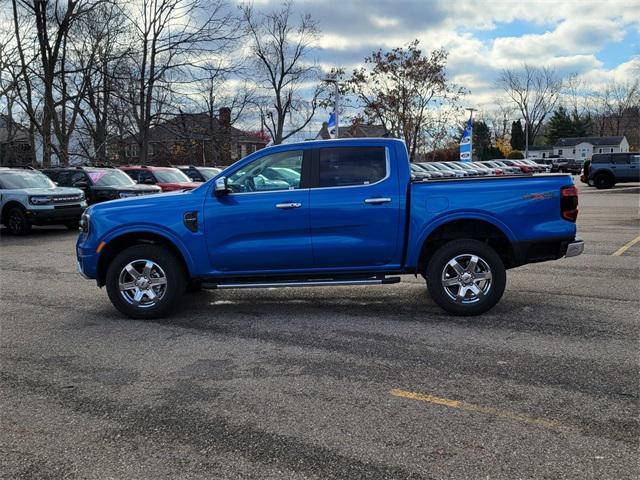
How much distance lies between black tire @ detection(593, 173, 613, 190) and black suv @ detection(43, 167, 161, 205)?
78.9ft

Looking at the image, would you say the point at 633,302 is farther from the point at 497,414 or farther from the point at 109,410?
the point at 109,410

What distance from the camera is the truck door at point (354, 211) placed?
19.8 ft

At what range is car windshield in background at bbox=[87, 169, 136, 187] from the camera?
1742 cm

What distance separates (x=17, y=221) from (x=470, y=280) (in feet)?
43.2

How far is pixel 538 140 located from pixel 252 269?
408ft

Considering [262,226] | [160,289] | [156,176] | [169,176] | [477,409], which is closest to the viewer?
[477,409]

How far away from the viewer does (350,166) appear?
6.20m

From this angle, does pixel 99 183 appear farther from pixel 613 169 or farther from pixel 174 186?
pixel 613 169

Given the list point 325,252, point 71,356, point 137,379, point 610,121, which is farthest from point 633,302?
point 610,121

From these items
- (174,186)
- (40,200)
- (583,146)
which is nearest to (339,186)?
(40,200)

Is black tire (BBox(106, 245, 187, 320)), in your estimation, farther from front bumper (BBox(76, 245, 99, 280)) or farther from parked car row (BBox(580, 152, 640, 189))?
parked car row (BBox(580, 152, 640, 189))

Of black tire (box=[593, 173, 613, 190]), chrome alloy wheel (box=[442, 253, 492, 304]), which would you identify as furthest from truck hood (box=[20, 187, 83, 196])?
black tire (box=[593, 173, 613, 190])

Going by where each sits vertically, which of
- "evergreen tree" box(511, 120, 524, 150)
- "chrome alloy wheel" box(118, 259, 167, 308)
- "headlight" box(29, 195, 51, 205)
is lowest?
"chrome alloy wheel" box(118, 259, 167, 308)

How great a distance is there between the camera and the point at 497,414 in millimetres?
3717
